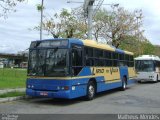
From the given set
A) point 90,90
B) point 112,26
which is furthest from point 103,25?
point 90,90

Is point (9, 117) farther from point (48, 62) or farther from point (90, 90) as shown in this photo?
point (90, 90)

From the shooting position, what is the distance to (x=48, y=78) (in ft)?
54.7

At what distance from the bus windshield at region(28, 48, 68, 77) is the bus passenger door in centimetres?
44

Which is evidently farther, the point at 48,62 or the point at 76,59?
the point at 76,59

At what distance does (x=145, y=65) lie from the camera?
3722cm

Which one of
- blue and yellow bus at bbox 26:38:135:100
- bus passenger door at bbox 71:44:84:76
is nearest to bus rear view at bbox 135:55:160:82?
blue and yellow bus at bbox 26:38:135:100

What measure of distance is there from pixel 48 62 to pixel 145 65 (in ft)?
71.7

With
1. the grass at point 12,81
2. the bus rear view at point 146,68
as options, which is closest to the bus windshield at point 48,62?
the grass at point 12,81

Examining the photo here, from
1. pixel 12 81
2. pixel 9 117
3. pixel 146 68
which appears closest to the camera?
pixel 9 117

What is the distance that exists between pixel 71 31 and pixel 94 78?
72.2ft

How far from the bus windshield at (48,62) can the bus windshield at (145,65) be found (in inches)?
846

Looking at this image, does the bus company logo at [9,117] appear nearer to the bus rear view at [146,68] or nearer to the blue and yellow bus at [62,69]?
the blue and yellow bus at [62,69]

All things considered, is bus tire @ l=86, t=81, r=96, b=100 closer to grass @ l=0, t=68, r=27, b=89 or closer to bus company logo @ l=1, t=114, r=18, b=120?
bus company logo @ l=1, t=114, r=18, b=120

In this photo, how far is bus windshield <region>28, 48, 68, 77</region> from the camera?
16.5m
